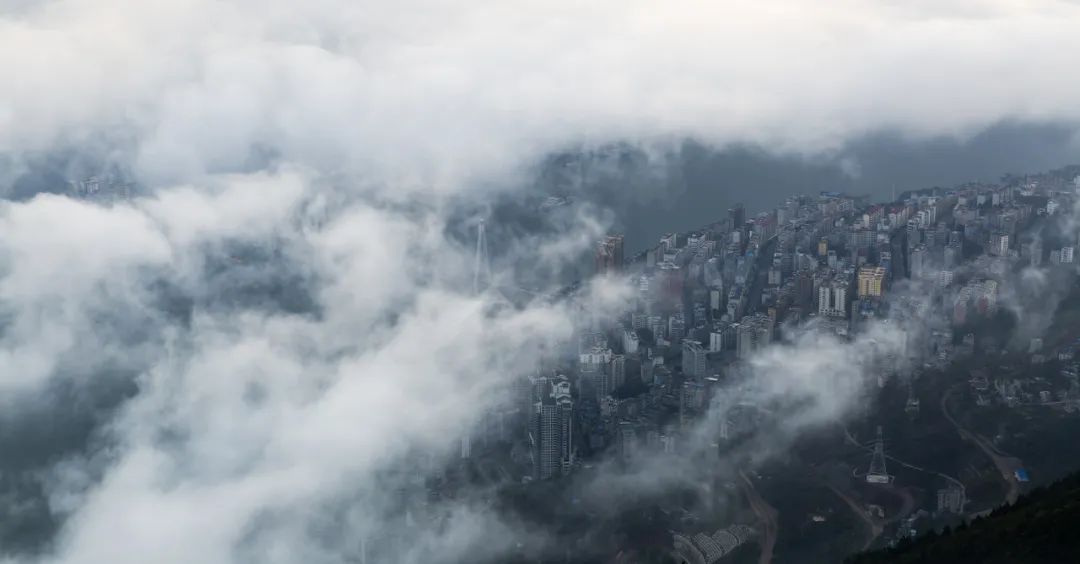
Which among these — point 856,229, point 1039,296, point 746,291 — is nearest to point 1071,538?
point 1039,296

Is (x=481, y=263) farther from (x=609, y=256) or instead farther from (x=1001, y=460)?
(x=1001, y=460)

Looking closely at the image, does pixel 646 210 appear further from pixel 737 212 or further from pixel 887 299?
pixel 887 299

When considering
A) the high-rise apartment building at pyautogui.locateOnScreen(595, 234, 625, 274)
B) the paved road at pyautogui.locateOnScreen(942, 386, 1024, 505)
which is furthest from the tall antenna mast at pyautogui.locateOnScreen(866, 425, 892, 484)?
the high-rise apartment building at pyautogui.locateOnScreen(595, 234, 625, 274)

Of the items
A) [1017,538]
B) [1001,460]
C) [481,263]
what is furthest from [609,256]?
[1017,538]

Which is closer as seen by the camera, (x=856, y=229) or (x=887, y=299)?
(x=887, y=299)

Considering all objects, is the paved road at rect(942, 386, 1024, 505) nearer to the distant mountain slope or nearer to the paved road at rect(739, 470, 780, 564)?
the distant mountain slope

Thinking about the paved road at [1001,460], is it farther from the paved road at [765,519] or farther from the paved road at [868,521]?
the paved road at [765,519]
